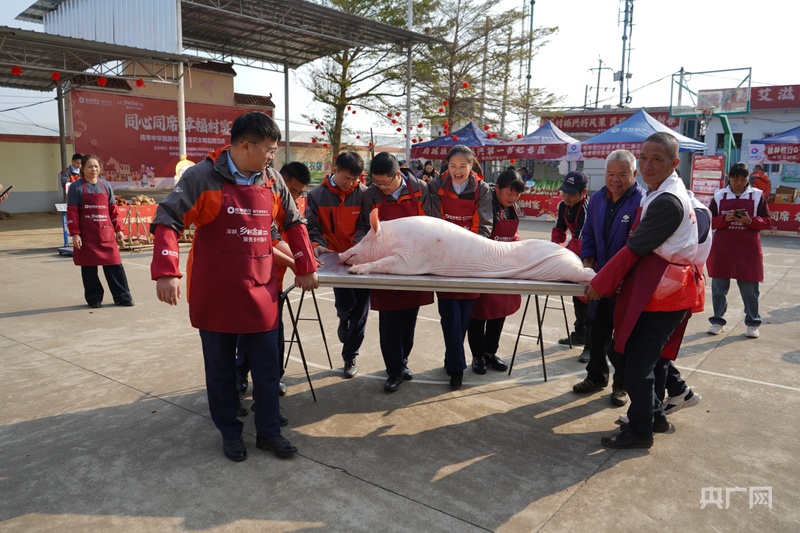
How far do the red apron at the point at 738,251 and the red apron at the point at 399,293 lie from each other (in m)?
3.47

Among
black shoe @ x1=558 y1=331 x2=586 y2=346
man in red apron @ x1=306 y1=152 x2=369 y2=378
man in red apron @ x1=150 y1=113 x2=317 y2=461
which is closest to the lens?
man in red apron @ x1=150 y1=113 x2=317 y2=461

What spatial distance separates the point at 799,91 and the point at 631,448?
87.6ft

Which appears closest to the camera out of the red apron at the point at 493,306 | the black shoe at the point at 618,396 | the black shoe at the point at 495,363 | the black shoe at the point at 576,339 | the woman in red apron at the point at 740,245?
the black shoe at the point at 618,396

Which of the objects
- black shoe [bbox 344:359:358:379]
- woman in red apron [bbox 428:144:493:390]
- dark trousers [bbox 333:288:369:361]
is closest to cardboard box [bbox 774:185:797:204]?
woman in red apron [bbox 428:144:493:390]

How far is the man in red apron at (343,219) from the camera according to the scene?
4.27 m

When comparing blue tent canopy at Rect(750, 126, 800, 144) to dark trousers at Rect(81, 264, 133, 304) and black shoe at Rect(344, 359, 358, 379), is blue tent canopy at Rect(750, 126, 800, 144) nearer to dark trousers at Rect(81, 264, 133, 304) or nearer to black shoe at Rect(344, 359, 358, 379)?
black shoe at Rect(344, 359, 358, 379)

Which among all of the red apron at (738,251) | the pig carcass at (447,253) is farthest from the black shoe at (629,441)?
the red apron at (738,251)

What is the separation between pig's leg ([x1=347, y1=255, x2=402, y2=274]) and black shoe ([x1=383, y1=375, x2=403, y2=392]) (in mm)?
921

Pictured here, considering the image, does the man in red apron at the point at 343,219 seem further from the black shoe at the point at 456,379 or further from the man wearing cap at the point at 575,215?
the man wearing cap at the point at 575,215

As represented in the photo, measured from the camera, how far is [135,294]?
23.8ft

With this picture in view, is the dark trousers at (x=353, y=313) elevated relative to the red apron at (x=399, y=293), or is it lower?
lower

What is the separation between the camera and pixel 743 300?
5684 mm

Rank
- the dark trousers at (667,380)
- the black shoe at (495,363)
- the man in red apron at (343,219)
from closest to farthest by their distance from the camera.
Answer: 1. the dark trousers at (667,380)
2. the man in red apron at (343,219)
3. the black shoe at (495,363)

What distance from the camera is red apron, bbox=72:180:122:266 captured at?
21.6 ft
